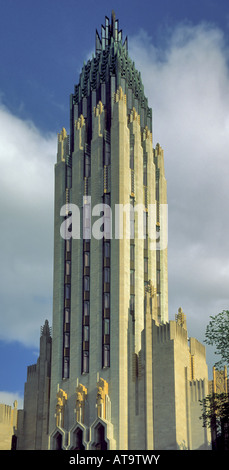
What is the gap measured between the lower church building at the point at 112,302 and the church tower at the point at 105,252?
125 mm

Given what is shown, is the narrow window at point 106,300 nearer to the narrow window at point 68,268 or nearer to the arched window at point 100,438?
the narrow window at point 68,268

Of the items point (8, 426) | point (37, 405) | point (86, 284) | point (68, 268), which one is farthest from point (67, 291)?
point (8, 426)

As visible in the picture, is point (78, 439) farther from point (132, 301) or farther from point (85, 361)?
point (132, 301)

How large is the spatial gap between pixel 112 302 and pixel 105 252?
6.02m

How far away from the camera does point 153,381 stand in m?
81.9

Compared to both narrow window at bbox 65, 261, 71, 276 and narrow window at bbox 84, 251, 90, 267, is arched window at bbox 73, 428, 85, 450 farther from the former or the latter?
narrow window at bbox 84, 251, 90, 267

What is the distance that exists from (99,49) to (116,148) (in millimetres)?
17636

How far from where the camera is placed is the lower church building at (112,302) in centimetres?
8131

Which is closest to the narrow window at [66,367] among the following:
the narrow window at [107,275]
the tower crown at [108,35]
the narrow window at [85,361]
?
the narrow window at [85,361]

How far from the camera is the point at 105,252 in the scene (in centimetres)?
8869

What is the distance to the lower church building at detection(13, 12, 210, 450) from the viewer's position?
267 feet

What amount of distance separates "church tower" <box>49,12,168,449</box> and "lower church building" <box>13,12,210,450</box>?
4.9 inches

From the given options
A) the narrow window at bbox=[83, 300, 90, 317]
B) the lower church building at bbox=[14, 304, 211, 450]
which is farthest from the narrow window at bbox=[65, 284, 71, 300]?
the lower church building at bbox=[14, 304, 211, 450]
